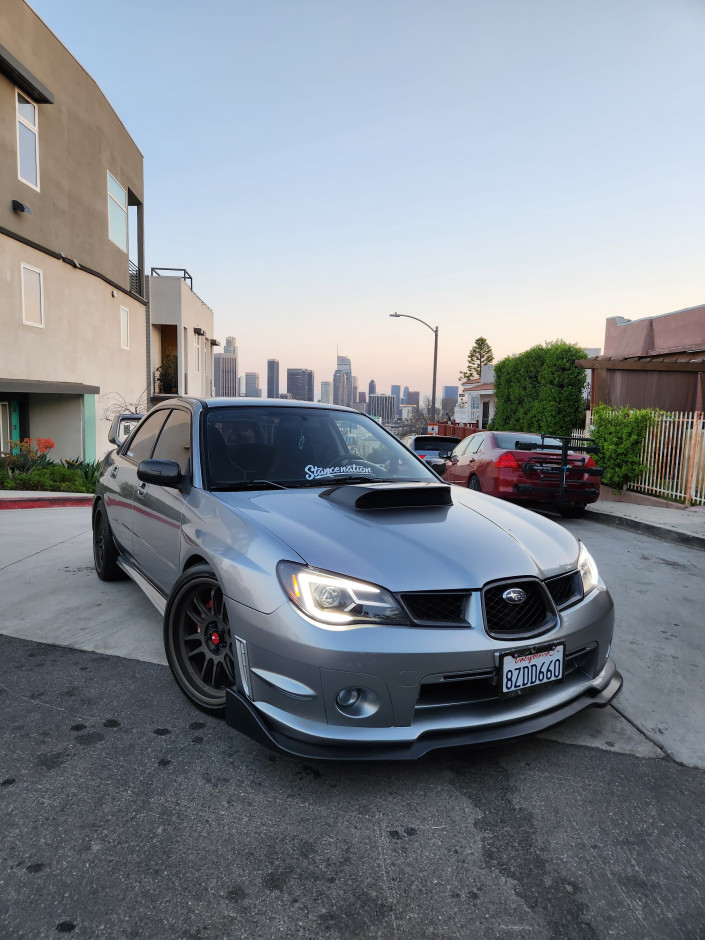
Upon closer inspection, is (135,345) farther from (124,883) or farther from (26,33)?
(124,883)

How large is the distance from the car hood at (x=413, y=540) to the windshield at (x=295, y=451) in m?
0.27

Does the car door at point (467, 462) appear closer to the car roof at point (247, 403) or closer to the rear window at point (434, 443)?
the rear window at point (434, 443)

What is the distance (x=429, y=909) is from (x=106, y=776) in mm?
1380

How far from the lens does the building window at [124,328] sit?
1884 centimetres

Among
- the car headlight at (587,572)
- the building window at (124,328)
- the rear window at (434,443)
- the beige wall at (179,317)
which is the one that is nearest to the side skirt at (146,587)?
the car headlight at (587,572)

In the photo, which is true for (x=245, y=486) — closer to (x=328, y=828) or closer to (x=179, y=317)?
(x=328, y=828)

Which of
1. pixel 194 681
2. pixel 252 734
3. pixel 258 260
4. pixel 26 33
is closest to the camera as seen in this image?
pixel 252 734

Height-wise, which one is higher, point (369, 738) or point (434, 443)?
point (434, 443)

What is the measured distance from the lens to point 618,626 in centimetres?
446

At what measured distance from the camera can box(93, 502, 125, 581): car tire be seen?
5.17 m

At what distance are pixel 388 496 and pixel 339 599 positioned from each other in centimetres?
86

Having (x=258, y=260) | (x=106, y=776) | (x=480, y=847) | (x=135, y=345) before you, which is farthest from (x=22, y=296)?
(x=258, y=260)

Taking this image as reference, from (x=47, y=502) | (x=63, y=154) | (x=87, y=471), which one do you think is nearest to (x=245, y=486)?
(x=47, y=502)

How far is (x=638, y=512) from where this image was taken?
1020 centimetres
